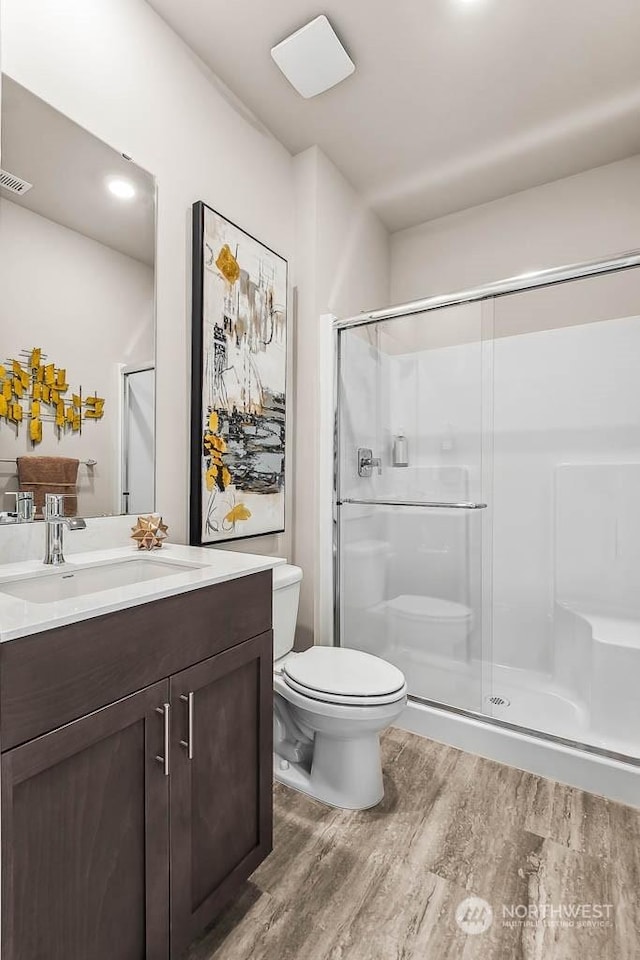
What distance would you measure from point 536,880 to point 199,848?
2.95ft

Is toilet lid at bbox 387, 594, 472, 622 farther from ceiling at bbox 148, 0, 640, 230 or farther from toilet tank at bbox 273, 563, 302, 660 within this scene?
ceiling at bbox 148, 0, 640, 230

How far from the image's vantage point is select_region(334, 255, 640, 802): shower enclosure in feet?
6.98

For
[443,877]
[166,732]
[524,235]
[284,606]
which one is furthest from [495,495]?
[166,732]

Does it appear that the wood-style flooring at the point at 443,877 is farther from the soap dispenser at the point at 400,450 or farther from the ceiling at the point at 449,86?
the ceiling at the point at 449,86

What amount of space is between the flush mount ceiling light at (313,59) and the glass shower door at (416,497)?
897 millimetres

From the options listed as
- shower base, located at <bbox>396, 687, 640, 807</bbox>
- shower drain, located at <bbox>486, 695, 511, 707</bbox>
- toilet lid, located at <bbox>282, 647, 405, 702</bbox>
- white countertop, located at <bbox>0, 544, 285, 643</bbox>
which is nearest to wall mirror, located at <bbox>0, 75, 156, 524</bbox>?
white countertop, located at <bbox>0, 544, 285, 643</bbox>

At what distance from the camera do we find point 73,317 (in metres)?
1.39

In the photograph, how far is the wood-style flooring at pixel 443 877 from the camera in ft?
3.73

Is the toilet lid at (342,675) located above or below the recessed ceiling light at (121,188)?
below

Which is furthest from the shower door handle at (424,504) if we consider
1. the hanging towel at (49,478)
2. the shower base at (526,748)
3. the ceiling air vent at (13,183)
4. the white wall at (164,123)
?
the ceiling air vent at (13,183)

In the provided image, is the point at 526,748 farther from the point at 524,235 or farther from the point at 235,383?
the point at 524,235

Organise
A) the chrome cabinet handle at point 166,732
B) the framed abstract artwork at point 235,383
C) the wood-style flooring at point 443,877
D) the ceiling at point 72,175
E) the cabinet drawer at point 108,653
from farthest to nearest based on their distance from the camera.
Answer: the framed abstract artwork at point 235,383 < the ceiling at point 72,175 < the wood-style flooring at point 443,877 < the chrome cabinet handle at point 166,732 < the cabinet drawer at point 108,653

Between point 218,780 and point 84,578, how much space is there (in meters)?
0.58

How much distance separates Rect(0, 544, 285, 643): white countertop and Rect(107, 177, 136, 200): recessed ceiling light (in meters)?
1.06
